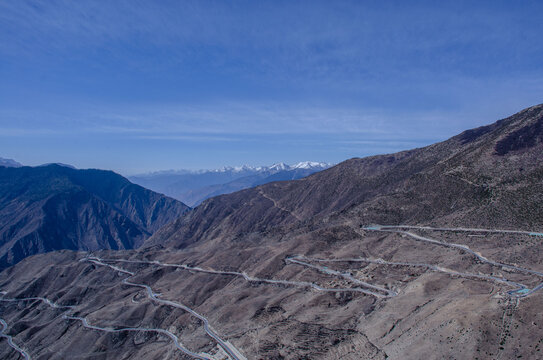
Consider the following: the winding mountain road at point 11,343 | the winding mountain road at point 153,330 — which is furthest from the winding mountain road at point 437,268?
the winding mountain road at point 11,343

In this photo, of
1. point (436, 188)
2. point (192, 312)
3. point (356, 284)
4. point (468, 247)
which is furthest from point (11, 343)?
point (436, 188)

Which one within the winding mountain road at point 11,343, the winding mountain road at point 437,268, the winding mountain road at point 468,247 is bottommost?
the winding mountain road at point 11,343

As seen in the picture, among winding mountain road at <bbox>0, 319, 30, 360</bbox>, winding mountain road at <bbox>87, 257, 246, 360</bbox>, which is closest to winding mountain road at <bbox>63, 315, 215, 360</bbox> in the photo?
winding mountain road at <bbox>87, 257, 246, 360</bbox>

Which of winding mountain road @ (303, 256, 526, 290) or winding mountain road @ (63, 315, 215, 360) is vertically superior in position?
winding mountain road @ (303, 256, 526, 290)

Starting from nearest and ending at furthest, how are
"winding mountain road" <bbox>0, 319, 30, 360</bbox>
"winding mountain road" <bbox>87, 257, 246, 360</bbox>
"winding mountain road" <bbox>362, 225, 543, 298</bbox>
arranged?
1. "winding mountain road" <bbox>362, 225, 543, 298</bbox>
2. "winding mountain road" <bbox>87, 257, 246, 360</bbox>
3. "winding mountain road" <bbox>0, 319, 30, 360</bbox>

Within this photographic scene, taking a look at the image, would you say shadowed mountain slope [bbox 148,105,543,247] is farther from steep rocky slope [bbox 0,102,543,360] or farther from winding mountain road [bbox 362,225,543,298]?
winding mountain road [bbox 362,225,543,298]

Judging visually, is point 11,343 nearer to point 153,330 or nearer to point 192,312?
point 153,330

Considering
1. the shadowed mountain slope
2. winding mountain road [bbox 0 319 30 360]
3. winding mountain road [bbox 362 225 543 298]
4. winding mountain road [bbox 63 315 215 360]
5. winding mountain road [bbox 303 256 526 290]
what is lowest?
winding mountain road [bbox 0 319 30 360]

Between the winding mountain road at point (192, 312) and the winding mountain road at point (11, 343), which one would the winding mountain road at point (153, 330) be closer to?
the winding mountain road at point (192, 312)
